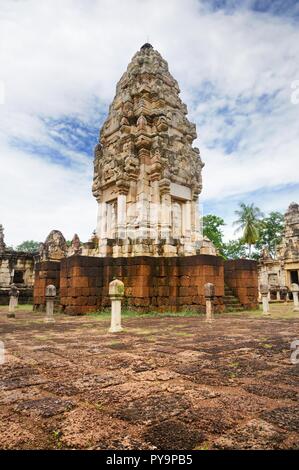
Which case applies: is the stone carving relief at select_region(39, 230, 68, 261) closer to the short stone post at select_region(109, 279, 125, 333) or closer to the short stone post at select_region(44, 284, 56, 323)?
the short stone post at select_region(44, 284, 56, 323)

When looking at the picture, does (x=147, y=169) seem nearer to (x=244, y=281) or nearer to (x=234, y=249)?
(x=244, y=281)

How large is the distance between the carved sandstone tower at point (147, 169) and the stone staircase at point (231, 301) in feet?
6.77

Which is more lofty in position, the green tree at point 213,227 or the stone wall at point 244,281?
the green tree at point 213,227

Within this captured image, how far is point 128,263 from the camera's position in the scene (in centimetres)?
1014

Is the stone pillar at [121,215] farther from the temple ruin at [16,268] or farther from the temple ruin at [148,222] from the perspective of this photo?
the temple ruin at [16,268]

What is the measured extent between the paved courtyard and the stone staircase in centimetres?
738

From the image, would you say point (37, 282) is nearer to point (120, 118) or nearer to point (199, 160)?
point (120, 118)

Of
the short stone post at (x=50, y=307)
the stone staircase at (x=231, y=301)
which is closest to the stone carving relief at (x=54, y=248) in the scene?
the short stone post at (x=50, y=307)

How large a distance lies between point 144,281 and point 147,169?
430 cm

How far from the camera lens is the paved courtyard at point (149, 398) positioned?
160 cm

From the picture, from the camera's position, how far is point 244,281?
12.0 metres

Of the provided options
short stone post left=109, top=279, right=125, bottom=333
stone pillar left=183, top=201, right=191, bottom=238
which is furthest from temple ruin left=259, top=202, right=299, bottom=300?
short stone post left=109, top=279, right=125, bottom=333

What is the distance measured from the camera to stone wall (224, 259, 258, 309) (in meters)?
12.0
